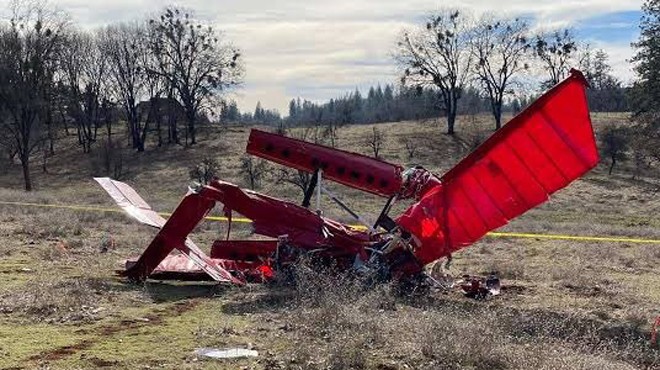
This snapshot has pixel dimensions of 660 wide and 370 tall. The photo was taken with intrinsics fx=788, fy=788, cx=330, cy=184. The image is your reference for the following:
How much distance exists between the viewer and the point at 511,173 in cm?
1112

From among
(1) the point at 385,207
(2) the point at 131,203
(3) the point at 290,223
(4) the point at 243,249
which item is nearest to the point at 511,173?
(1) the point at 385,207

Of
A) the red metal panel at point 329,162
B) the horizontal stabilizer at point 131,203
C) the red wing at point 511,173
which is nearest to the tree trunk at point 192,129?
the horizontal stabilizer at point 131,203

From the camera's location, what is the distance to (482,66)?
78.2 metres

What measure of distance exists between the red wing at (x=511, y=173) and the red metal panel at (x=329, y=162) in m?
0.92

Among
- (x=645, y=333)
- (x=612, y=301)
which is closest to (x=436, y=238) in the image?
(x=612, y=301)

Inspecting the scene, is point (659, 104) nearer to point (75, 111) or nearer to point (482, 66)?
Answer: point (482, 66)

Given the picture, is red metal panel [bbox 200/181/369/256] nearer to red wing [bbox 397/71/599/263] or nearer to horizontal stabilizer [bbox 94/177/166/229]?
red wing [bbox 397/71/599/263]

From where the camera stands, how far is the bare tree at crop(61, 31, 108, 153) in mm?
70688

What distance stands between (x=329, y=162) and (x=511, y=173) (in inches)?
126

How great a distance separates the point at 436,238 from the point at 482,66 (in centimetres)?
6832

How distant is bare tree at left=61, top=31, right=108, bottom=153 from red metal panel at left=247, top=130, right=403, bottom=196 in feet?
199

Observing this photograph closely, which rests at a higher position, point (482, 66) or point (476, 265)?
point (482, 66)

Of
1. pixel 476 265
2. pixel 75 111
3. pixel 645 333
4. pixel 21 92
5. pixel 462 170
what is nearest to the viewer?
pixel 645 333

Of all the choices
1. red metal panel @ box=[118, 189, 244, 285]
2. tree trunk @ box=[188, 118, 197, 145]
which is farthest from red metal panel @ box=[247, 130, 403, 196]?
tree trunk @ box=[188, 118, 197, 145]
